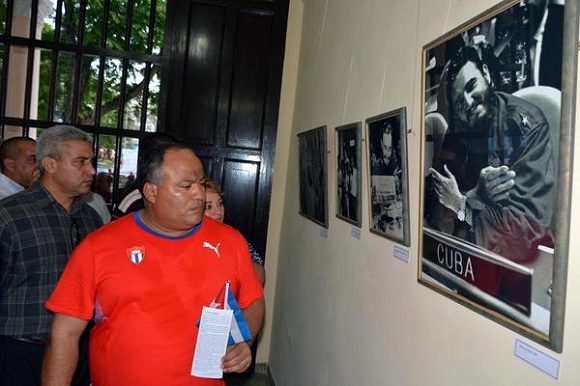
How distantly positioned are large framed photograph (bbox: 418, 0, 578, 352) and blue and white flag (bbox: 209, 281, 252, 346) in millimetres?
668

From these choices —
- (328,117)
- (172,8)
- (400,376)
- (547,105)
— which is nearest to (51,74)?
(172,8)

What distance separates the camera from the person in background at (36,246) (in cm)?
217

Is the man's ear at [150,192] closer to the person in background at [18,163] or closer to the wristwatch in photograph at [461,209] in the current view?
the wristwatch in photograph at [461,209]

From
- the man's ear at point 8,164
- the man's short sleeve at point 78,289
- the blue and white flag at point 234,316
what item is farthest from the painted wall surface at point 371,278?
the man's ear at point 8,164

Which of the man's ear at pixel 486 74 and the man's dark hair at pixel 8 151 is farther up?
the man's ear at pixel 486 74

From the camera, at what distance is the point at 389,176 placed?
6.91 ft

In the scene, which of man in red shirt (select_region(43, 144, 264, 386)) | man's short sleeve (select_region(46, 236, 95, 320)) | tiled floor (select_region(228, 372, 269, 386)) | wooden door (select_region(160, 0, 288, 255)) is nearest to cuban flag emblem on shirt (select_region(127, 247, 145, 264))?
man in red shirt (select_region(43, 144, 264, 386))

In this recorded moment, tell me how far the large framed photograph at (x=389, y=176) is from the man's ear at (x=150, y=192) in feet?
3.17

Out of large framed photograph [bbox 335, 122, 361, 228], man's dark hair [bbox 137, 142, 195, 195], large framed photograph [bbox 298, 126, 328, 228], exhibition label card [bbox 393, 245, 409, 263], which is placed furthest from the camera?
large framed photograph [bbox 298, 126, 328, 228]

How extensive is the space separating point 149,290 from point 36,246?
33.0 inches

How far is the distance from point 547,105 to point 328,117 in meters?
2.19

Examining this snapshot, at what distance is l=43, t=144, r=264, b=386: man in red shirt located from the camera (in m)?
1.68

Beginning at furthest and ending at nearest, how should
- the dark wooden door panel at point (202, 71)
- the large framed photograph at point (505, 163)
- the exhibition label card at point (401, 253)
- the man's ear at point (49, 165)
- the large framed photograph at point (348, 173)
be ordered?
the dark wooden door panel at point (202, 71), the large framed photograph at point (348, 173), the man's ear at point (49, 165), the exhibition label card at point (401, 253), the large framed photograph at point (505, 163)

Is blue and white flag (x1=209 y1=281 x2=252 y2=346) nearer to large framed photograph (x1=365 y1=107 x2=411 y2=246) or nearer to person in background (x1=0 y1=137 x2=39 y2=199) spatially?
large framed photograph (x1=365 y1=107 x2=411 y2=246)
